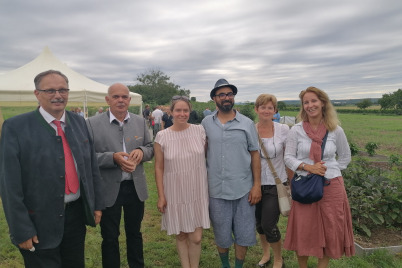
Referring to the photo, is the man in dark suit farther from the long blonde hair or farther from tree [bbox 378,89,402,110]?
Answer: tree [bbox 378,89,402,110]

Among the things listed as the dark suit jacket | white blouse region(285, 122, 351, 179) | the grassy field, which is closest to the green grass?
white blouse region(285, 122, 351, 179)

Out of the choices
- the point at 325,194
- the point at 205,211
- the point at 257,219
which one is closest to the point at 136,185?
the point at 205,211

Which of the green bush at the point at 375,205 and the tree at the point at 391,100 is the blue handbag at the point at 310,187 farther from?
the tree at the point at 391,100

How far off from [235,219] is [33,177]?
1982 mm

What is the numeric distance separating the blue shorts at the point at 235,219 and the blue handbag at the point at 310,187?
543mm

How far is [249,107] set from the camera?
30.0m

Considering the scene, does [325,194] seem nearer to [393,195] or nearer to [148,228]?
[393,195]

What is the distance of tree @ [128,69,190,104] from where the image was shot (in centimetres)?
6178

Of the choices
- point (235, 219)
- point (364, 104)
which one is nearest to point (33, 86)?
point (235, 219)

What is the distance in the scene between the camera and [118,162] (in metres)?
2.81

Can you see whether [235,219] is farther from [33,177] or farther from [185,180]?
[33,177]

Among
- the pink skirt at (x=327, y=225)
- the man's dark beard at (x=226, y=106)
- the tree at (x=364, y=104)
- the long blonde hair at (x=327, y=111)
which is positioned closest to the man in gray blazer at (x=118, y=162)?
the man's dark beard at (x=226, y=106)

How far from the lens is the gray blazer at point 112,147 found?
9.32 ft

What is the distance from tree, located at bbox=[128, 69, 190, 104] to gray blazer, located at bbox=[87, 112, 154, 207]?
55.0 meters
